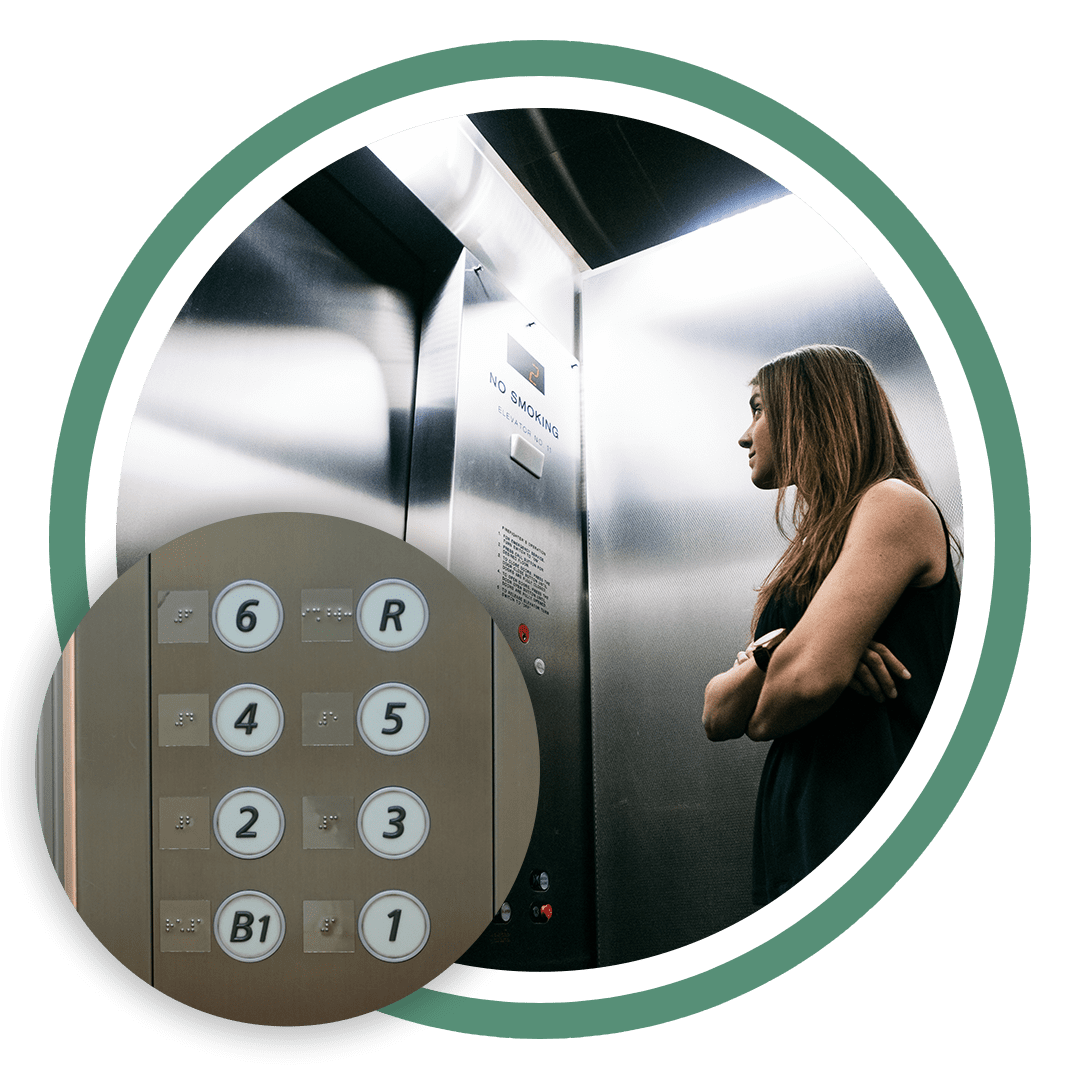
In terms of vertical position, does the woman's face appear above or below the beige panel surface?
above

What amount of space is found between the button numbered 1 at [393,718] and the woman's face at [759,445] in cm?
60

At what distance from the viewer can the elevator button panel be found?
3.80ft

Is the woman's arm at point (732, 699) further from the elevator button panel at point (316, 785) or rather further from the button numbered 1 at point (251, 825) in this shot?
the button numbered 1 at point (251, 825)

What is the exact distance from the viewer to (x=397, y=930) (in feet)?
3.79

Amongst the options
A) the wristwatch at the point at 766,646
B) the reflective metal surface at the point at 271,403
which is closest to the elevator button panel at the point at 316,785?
the reflective metal surface at the point at 271,403

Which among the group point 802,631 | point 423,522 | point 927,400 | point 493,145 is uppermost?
point 493,145

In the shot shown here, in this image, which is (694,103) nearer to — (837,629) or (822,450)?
(822,450)

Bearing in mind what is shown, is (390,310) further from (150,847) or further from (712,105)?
(150,847)

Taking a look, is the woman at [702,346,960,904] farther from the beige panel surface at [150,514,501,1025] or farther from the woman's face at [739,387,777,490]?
the beige panel surface at [150,514,501,1025]

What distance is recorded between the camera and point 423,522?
1366mm

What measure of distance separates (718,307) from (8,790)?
122 centimetres

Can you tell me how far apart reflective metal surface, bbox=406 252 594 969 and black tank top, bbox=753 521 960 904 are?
31cm

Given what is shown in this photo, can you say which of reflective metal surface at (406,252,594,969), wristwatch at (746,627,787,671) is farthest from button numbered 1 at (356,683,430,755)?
wristwatch at (746,627,787,671)

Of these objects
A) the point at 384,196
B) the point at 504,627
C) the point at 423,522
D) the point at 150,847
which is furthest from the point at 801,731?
the point at 384,196
